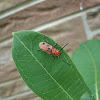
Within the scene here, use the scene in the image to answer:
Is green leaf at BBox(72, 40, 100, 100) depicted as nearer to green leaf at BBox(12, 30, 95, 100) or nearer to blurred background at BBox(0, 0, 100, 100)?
green leaf at BBox(12, 30, 95, 100)

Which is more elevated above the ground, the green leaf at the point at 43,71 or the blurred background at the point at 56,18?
the blurred background at the point at 56,18

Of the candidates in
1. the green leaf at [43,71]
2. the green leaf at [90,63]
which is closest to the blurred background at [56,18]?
the green leaf at [90,63]

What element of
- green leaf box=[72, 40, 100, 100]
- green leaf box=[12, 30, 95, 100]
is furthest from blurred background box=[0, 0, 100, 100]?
green leaf box=[12, 30, 95, 100]

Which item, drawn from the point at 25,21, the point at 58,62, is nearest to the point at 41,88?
the point at 58,62

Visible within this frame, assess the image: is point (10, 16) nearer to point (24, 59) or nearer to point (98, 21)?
point (98, 21)

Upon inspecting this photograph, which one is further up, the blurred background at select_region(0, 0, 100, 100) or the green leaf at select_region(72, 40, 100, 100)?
the blurred background at select_region(0, 0, 100, 100)

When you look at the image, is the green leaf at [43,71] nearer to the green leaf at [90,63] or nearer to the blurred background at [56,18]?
the green leaf at [90,63]
